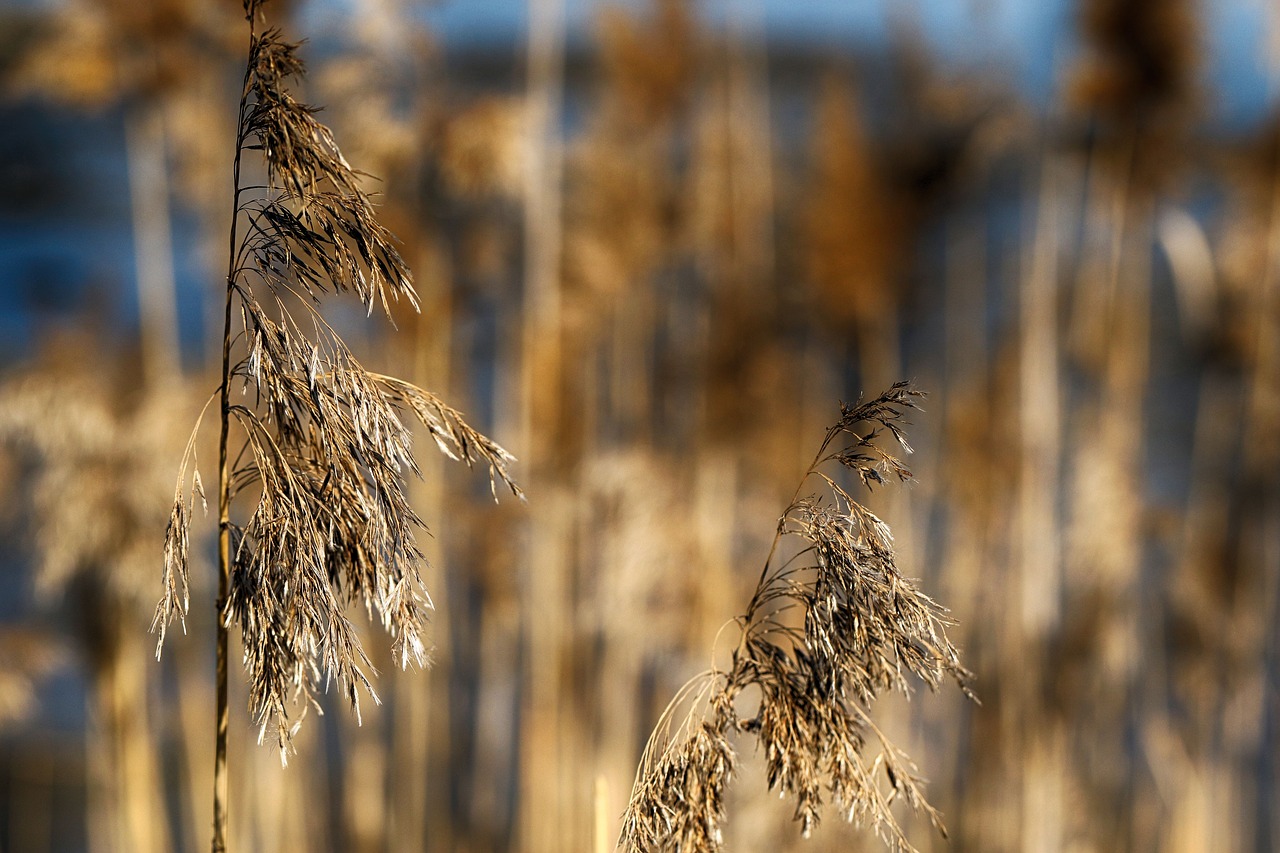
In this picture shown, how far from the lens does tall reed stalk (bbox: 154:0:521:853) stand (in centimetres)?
170

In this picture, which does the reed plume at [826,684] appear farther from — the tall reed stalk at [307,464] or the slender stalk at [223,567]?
the slender stalk at [223,567]

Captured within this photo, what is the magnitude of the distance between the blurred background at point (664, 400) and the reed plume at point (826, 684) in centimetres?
300

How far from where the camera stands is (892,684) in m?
1.99

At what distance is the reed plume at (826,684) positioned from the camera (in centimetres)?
187

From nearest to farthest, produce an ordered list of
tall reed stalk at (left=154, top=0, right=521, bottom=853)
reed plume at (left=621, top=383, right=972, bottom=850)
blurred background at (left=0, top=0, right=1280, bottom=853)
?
tall reed stalk at (left=154, top=0, right=521, bottom=853)
reed plume at (left=621, top=383, right=972, bottom=850)
blurred background at (left=0, top=0, right=1280, bottom=853)

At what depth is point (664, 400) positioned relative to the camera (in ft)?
22.8

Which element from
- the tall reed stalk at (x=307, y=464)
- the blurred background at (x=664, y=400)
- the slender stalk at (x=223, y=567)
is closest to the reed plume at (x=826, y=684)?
the tall reed stalk at (x=307, y=464)

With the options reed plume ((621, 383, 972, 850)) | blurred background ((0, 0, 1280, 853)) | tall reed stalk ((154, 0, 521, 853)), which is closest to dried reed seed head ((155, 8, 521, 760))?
tall reed stalk ((154, 0, 521, 853))

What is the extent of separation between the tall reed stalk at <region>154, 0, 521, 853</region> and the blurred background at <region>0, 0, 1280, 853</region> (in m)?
3.41

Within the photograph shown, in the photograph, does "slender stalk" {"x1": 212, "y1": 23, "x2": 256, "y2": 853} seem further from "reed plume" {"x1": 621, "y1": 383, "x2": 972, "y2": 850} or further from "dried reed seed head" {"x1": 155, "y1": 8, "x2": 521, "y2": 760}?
"reed plume" {"x1": 621, "y1": 383, "x2": 972, "y2": 850}

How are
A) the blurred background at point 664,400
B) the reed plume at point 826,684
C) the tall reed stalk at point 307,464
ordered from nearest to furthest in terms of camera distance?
the tall reed stalk at point 307,464, the reed plume at point 826,684, the blurred background at point 664,400

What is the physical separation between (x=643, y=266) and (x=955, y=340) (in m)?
4.07

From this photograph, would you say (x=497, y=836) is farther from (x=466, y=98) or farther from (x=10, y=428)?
(x=466, y=98)

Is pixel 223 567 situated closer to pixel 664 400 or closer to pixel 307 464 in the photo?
pixel 307 464
